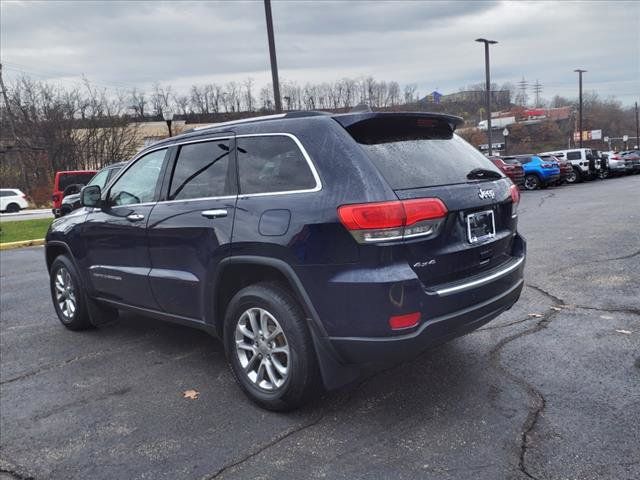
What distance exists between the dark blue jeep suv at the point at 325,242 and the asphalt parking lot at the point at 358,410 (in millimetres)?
360

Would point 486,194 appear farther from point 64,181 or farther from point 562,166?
point 562,166

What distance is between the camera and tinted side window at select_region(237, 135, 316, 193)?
3.25m

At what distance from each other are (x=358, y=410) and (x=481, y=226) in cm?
137

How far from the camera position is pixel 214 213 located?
3602 millimetres

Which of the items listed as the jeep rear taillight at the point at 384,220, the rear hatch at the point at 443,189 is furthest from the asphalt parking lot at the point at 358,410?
the jeep rear taillight at the point at 384,220

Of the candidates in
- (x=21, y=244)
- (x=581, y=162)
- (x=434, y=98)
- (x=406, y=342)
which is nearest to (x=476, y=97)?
(x=434, y=98)

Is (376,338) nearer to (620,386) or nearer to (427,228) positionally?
(427,228)

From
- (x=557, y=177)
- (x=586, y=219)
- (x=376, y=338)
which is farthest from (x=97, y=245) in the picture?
(x=557, y=177)

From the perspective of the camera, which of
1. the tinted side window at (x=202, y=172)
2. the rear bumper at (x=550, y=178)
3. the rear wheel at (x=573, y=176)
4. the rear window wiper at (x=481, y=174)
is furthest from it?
the rear wheel at (x=573, y=176)

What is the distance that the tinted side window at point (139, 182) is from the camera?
4.36 m

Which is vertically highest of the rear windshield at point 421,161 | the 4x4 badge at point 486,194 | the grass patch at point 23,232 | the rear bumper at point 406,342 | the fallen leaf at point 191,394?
the rear windshield at point 421,161

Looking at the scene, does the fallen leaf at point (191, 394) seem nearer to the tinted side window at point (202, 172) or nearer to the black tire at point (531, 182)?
the tinted side window at point (202, 172)

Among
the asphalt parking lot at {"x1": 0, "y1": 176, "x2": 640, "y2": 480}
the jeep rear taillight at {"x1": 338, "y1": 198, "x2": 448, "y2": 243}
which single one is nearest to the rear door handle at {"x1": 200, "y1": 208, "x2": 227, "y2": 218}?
the jeep rear taillight at {"x1": 338, "y1": 198, "x2": 448, "y2": 243}

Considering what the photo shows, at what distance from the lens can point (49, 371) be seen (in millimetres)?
4461
